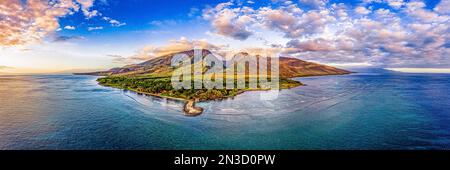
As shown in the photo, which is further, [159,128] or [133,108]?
[133,108]

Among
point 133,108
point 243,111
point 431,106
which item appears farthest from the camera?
point 431,106

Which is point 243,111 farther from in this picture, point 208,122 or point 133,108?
point 133,108

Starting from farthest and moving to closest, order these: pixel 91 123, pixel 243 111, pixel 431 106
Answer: pixel 431 106 → pixel 243 111 → pixel 91 123
